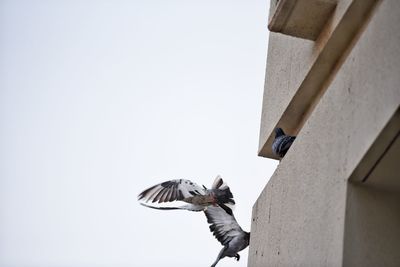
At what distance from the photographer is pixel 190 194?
35.1 ft

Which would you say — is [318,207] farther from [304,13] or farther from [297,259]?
[304,13]

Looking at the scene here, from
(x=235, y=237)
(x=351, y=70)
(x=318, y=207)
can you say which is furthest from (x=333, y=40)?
(x=235, y=237)

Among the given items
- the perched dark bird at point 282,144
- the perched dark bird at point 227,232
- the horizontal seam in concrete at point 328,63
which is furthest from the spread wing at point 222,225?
the perched dark bird at point 282,144

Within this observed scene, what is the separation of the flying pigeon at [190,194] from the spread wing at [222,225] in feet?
0.18

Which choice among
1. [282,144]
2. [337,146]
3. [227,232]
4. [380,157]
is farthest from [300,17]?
[227,232]

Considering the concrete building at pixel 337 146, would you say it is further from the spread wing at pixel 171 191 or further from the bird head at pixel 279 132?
the spread wing at pixel 171 191

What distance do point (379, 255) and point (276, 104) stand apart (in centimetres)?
226

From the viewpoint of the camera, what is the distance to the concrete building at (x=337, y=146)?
5.74 meters

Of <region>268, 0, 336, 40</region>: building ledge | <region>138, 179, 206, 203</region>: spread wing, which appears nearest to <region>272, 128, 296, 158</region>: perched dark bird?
<region>268, 0, 336, 40</region>: building ledge

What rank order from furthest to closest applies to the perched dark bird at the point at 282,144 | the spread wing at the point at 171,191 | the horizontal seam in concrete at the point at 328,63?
the spread wing at the point at 171,191
the perched dark bird at the point at 282,144
the horizontal seam in concrete at the point at 328,63

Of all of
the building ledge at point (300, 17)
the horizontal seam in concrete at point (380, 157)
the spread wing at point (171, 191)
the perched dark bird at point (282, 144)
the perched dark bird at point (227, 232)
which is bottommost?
the horizontal seam in concrete at point (380, 157)

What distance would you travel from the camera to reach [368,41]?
6055 millimetres

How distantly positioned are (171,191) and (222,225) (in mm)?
762

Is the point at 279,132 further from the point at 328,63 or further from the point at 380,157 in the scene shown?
the point at 380,157
